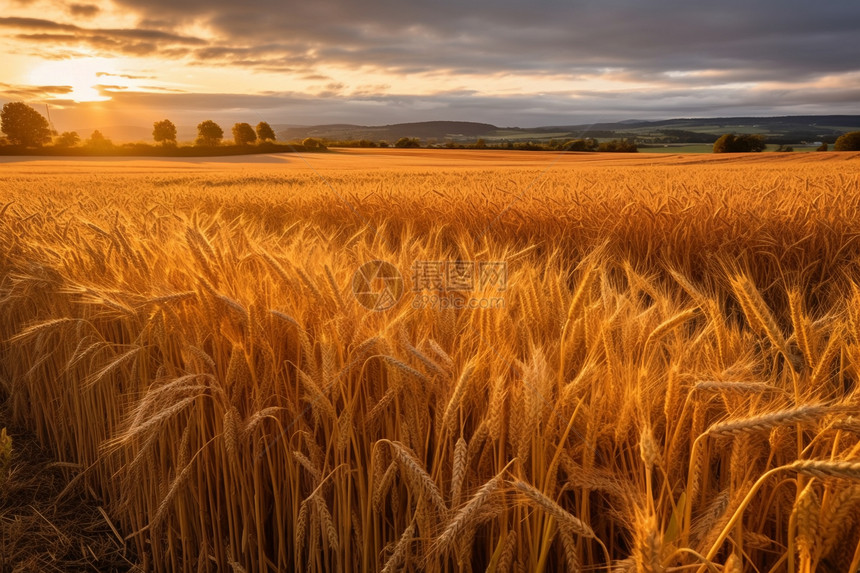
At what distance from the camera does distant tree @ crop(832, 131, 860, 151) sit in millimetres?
36125

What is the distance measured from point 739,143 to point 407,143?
79.0 feet

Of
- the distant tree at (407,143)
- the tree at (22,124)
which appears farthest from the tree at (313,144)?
the tree at (22,124)

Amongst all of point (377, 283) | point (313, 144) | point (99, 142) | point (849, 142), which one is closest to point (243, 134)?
point (313, 144)

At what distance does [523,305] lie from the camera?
144cm

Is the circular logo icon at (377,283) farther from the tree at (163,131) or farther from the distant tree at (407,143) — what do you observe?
the tree at (163,131)

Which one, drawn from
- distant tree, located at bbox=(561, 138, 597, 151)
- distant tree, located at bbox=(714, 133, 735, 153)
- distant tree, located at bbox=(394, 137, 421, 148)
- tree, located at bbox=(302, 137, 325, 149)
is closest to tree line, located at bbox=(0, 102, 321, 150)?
tree, located at bbox=(302, 137, 325, 149)

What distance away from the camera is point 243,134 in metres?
37.8

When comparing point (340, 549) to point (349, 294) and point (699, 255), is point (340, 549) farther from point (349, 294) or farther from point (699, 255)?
point (699, 255)

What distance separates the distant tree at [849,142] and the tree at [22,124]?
62.9 m

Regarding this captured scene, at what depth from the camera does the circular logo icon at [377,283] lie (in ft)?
5.30

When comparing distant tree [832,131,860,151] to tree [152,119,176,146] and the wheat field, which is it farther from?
tree [152,119,176,146]

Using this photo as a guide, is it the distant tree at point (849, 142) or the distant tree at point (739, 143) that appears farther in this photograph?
the distant tree at point (739, 143)

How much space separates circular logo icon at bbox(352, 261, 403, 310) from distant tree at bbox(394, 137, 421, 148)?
40.8 meters

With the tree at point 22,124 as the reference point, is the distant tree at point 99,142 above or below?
below
